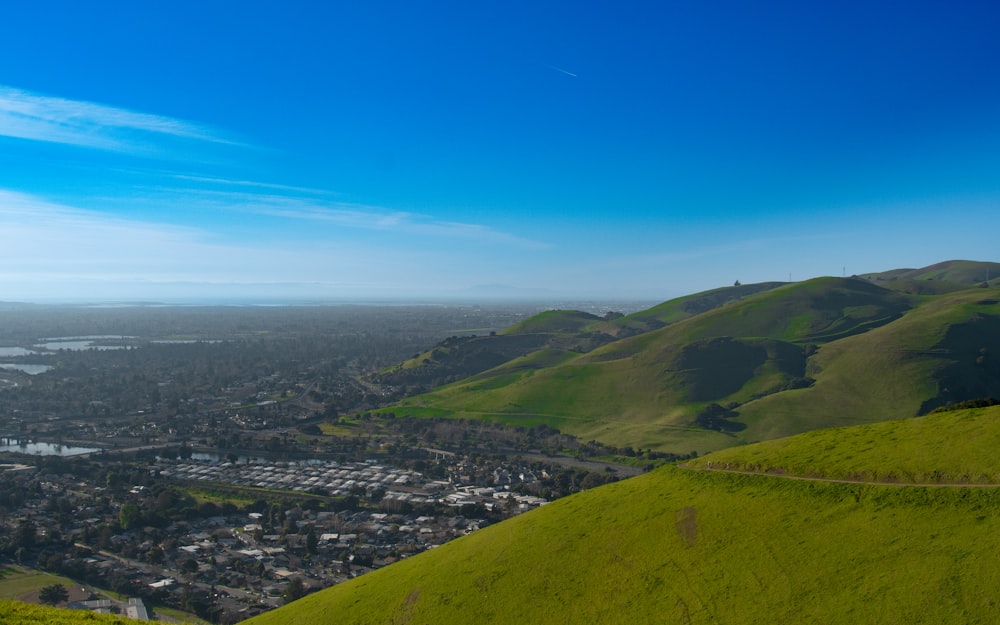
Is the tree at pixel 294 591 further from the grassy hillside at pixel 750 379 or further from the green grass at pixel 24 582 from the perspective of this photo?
the grassy hillside at pixel 750 379

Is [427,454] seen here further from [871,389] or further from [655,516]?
[871,389]

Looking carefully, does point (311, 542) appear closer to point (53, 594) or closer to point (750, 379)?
point (53, 594)

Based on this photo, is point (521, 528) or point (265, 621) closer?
point (265, 621)

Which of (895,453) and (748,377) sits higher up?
(895,453)

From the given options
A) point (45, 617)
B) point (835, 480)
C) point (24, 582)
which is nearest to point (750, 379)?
point (835, 480)

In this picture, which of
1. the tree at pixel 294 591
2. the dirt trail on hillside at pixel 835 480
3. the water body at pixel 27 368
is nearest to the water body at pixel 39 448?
the tree at pixel 294 591

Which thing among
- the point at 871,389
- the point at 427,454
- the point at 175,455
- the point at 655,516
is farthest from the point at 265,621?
the point at 871,389

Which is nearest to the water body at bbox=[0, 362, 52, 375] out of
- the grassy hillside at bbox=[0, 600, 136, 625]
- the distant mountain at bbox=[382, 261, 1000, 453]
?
the distant mountain at bbox=[382, 261, 1000, 453]
